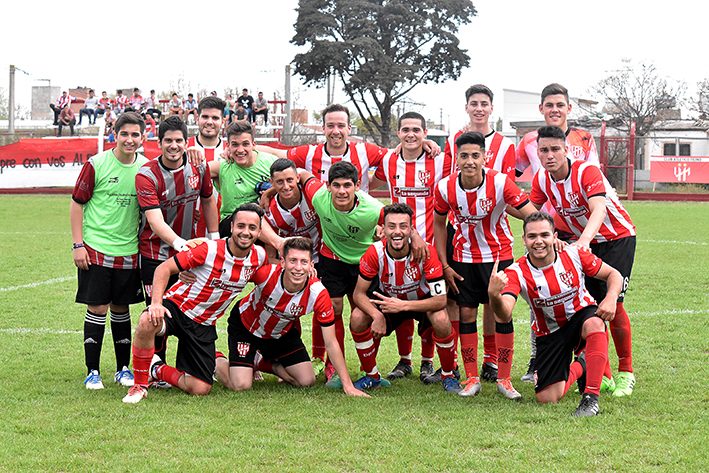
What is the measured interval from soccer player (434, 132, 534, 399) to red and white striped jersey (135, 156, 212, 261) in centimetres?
→ 170

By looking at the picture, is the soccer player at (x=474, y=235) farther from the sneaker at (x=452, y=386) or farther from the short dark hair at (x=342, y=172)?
the short dark hair at (x=342, y=172)

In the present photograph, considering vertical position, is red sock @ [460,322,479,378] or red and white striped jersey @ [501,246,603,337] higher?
red and white striped jersey @ [501,246,603,337]

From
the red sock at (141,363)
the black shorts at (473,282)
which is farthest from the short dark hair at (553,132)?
the red sock at (141,363)

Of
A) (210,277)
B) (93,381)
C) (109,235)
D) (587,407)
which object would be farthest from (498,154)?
(93,381)

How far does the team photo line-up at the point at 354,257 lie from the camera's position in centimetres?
441

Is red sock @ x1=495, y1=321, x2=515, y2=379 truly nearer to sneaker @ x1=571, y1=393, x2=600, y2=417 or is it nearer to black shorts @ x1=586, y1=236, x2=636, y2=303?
sneaker @ x1=571, y1=393, x2=600, y2=417

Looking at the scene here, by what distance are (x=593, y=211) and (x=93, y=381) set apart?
3500 millimetres

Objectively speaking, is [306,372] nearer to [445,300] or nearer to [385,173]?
[445,300]

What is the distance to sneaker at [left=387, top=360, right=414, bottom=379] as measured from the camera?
5051 mm

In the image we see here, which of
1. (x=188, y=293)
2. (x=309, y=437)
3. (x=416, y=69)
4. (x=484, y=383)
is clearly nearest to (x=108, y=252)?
(x=188, y=293)

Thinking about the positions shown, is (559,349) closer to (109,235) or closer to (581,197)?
(581,197)

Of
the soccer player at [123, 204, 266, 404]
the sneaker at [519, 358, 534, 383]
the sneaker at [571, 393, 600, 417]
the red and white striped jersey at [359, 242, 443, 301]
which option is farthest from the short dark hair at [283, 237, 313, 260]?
the sneaker at [571, 393, 600, 417]

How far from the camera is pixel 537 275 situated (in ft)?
14.1

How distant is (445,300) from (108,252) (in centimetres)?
233
